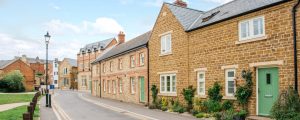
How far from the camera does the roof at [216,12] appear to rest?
597 inches

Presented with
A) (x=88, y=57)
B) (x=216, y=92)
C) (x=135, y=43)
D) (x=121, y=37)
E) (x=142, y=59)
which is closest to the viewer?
(x=216, y=92)

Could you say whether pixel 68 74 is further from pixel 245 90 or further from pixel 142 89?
pixel 245 90

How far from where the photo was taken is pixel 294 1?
12.9 metres

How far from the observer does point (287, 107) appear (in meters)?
11.9

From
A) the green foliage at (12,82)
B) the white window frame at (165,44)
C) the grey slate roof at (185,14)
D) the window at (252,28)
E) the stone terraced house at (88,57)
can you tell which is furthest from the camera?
the stone terraced house at (88,57)

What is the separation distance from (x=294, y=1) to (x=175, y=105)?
9974mm

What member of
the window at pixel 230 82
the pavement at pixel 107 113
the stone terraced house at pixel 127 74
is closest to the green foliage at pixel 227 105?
the window at pixel 230 82

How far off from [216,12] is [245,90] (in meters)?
6.67

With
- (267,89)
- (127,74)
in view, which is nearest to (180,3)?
(127,74)

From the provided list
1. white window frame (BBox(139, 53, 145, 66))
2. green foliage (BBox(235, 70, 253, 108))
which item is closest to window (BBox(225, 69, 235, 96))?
green foliage (BBox(235, 70, 253, 108))

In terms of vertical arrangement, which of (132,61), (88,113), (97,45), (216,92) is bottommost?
(88,113)

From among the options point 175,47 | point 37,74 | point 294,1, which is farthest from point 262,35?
point 37,74

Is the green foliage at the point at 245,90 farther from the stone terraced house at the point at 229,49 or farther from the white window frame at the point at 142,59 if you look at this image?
the white window frame at the point at 142,59

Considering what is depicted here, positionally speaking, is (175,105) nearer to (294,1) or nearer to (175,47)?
(175,47)
